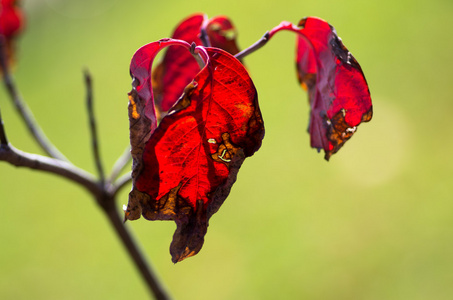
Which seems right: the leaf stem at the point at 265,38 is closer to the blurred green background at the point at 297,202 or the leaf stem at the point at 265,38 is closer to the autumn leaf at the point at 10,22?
the autumn leaf at the point at 10,22

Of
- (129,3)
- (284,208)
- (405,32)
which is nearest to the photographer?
(284,208)

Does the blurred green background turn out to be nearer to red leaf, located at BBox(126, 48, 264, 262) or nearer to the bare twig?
the bare twig

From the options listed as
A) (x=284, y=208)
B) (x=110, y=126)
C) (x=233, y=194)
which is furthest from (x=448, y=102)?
(x=110, y=126)

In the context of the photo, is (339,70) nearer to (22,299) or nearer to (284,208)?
(284,208)

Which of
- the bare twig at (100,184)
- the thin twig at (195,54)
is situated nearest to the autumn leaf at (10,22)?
the bare twig at (100,184)

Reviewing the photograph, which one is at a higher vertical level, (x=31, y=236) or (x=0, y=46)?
(x=0, y=46)

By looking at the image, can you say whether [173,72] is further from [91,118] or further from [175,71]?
[91,118]

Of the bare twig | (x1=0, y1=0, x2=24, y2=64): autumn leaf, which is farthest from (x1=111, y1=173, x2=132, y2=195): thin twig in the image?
(x1=0, y1=0, x2=24, y2=64): autumn leaf
